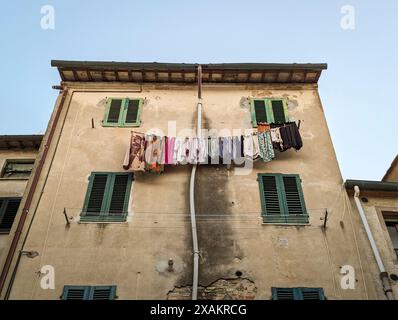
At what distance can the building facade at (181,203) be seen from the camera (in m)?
11.1

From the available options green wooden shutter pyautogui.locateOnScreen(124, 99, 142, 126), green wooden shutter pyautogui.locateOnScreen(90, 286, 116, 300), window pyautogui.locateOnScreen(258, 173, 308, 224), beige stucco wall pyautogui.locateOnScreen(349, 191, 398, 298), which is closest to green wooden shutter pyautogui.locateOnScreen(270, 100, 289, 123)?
window pyautogui.locateOnScreen(258, 173, 308, 224)

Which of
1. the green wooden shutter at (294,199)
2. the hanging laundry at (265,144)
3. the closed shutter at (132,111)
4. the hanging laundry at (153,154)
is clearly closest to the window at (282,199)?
the green wooden shutter at (294,199)

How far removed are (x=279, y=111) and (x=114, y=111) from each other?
5.80 metres

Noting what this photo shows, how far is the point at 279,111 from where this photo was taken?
51.6ft

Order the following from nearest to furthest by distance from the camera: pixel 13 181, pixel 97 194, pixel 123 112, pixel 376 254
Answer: pixel 376 254, pixel 97 194, pixel 123 112, pixel 13 181

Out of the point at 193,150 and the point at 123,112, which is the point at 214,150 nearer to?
the point at 193,150

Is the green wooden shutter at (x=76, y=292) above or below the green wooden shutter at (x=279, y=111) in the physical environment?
below

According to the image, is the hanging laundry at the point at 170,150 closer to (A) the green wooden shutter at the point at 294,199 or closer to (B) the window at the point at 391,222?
(A) the green wooden shutter at the point at 294,199

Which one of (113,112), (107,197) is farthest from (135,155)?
(113,112)

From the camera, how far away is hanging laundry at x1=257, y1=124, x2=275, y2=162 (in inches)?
542

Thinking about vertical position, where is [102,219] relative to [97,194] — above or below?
below

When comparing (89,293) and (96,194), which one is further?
(96,194)

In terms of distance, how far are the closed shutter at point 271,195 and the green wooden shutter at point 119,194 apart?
13.2 feet

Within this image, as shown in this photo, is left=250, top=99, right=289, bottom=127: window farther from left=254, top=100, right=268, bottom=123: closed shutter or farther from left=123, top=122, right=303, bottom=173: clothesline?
left=123, top=122, right=303, bottom=173: clothesline
